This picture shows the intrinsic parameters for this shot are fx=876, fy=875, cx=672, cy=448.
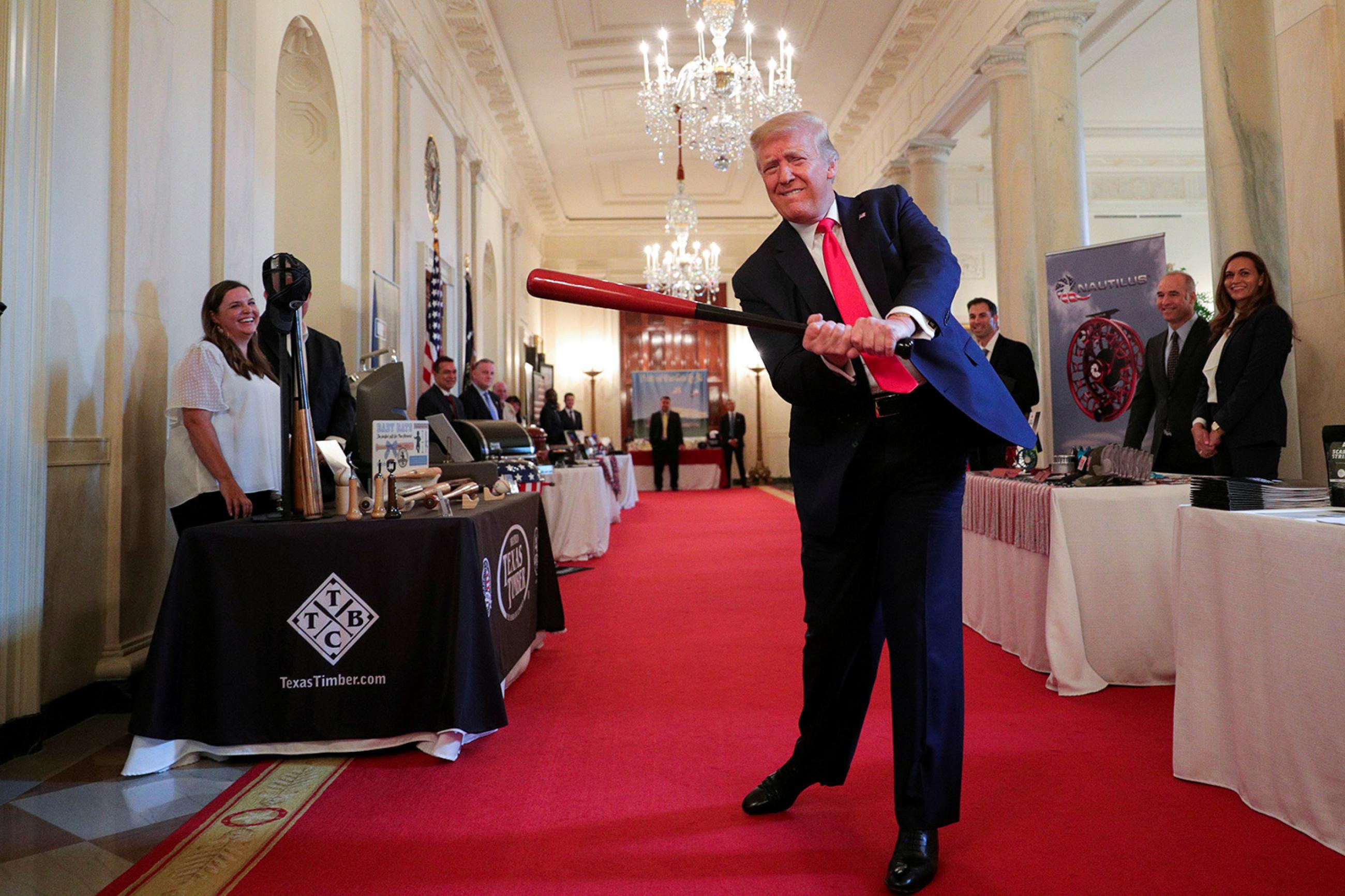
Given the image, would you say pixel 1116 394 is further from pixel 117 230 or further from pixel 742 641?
pixel 117 230

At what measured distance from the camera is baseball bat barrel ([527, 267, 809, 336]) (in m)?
1.46

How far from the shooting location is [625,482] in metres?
10.4

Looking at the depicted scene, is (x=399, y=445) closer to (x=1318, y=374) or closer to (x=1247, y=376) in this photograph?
(x=1247, y=376)

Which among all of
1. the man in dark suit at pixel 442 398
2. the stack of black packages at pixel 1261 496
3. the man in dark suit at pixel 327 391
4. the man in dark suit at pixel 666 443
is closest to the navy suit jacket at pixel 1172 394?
the stack of black packages at pixel 1261 496

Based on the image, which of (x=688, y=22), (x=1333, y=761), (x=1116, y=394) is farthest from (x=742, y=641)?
(x=688, y=22)

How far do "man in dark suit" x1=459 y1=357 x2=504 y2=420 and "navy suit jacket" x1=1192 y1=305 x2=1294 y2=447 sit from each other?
508cm

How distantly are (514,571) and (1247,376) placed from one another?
2781 millimetres

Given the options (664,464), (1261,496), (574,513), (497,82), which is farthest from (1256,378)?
(664,464)

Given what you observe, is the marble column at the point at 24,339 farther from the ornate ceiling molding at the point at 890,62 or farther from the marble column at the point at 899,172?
the marble column at the point at 899,172

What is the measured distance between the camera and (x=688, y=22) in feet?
27.5

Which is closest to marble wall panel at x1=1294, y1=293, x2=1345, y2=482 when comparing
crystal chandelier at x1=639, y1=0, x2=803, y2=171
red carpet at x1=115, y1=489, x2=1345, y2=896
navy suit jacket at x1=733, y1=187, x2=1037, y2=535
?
red carpet at x1=115, y1=489, x2=1345, y2=896

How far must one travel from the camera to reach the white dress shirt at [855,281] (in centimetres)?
149

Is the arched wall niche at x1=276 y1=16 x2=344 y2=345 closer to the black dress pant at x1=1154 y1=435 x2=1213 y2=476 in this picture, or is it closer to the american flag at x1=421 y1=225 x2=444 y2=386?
the american flag at x1=421 y1=225 x2=444 y2=386

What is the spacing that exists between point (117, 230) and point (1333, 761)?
3605mm
